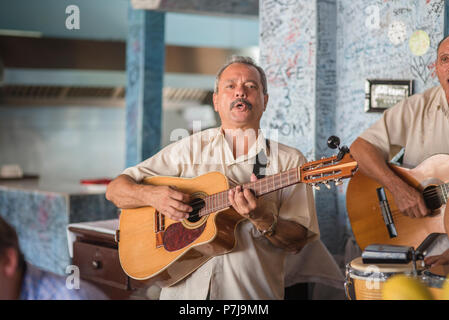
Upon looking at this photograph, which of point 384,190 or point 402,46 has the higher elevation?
point 402,46

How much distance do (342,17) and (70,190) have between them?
271 centimetres

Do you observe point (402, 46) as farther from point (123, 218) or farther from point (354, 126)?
point (123, 218)

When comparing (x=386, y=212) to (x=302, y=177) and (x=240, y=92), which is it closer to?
(x=302, y=177)

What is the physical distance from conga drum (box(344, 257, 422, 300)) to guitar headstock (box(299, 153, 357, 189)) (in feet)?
0.91

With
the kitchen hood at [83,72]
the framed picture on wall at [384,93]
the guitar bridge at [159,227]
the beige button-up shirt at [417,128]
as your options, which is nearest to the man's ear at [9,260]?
the guitar bridge at [159,227]

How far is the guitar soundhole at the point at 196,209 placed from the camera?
208cm

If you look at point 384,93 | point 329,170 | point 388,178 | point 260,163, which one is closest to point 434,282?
point 329,170

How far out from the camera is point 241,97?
211 centimetres

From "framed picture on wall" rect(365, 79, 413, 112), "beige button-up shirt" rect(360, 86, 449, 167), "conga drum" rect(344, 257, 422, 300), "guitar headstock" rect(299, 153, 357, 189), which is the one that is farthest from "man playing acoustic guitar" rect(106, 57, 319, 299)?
"framed picture on wall" rect(365, 79, 413, 112)

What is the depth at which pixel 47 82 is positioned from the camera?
648cm

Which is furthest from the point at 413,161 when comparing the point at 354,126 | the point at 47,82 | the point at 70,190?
the point at 47,82

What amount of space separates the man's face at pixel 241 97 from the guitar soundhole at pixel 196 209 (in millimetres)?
350

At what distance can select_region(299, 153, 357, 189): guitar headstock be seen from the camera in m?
1.61

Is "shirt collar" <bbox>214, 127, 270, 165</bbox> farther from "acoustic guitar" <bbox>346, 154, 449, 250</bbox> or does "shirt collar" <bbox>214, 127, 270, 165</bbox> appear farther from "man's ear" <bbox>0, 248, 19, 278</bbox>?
"man's ear" <bbox>0, 248, 19, 278</bbox>
